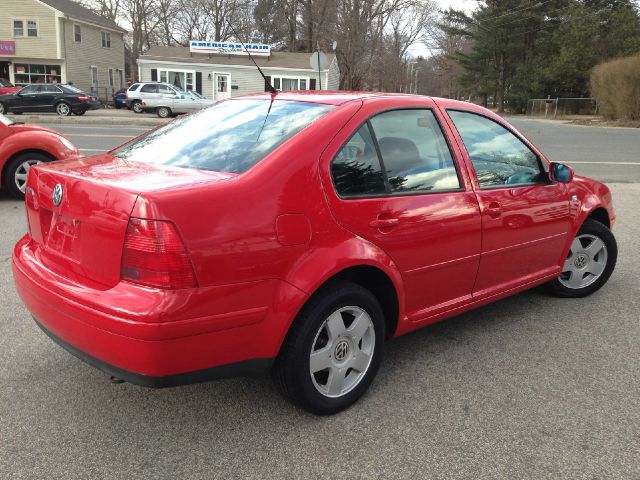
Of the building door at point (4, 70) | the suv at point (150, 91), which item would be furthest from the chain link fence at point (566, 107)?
the building door at point (4, 70)

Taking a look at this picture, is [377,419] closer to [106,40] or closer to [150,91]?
[150,91]

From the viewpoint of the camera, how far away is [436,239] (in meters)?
3.18

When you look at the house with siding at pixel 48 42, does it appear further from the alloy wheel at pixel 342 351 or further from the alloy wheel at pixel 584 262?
the alloy wheel at pixel 342 351

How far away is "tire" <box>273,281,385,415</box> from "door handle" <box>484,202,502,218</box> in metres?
1.00

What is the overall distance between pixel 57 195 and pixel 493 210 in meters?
2.44

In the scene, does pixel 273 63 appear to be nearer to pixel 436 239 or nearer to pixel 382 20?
pixel 382 20

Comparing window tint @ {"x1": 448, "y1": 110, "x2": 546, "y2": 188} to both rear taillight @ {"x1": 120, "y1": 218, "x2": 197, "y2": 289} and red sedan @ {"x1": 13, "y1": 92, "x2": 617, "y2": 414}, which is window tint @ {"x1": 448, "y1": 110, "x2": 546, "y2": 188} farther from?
rear taillight @ {"x1": 120, "y1": 218, "x2": 197, "y2": 289}

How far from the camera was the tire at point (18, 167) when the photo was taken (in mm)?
7621

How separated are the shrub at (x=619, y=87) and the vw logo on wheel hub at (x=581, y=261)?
2945 centimetres

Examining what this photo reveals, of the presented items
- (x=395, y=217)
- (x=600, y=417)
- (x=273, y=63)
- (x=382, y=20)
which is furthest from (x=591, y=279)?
(x=382, y=20)

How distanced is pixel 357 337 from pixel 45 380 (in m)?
1.74

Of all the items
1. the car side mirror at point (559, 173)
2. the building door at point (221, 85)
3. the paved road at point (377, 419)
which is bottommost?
the paved road at point (377, 419)

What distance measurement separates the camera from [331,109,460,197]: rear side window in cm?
288

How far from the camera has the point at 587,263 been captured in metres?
4.64
